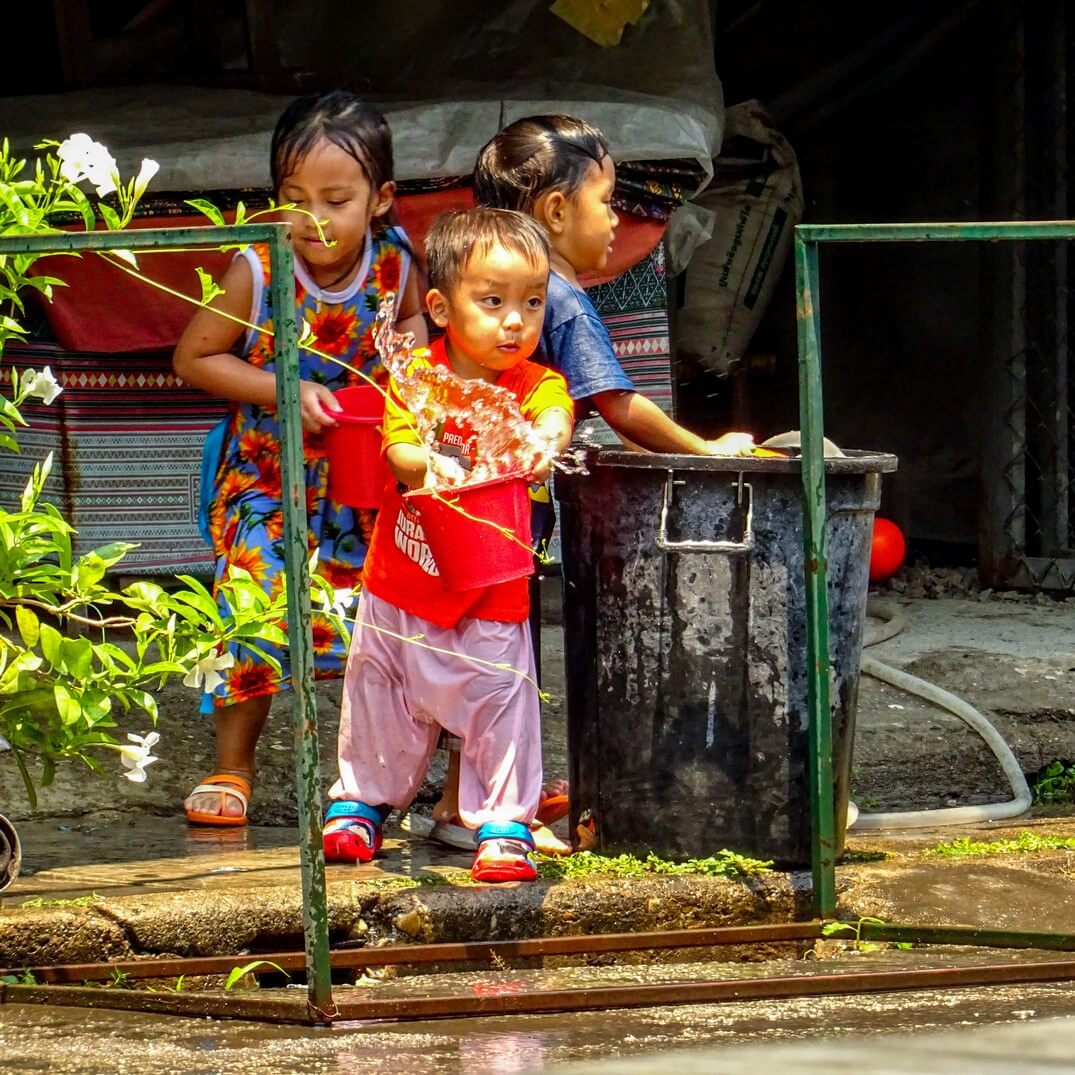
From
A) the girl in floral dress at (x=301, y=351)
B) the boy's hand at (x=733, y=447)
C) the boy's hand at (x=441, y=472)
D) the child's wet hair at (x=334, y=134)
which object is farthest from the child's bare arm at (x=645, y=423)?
the child's wet hair at (x=334, y=134)

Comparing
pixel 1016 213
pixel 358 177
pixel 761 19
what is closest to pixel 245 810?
pixel 358 177

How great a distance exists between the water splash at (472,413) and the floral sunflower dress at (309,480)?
0.47 m

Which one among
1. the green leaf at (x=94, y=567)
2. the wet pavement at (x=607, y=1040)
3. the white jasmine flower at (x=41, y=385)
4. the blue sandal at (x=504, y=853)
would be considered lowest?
the wet pavement at (x=607, y=1040)

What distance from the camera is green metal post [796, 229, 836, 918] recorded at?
10.6 feet

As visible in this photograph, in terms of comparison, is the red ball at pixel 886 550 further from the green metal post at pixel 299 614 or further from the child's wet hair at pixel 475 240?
the green metal post at pixel 299 614

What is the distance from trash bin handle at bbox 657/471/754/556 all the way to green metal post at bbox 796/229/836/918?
13 centimetres

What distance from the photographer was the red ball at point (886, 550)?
686cm

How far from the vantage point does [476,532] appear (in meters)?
3.34

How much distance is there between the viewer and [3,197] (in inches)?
117

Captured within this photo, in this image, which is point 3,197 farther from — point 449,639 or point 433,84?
point 433,84

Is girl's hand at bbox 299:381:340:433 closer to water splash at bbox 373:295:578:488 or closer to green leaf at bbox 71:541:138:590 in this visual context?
water splash at bbox 373:295:578:488

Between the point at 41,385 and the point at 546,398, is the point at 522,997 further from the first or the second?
the point at 41,385

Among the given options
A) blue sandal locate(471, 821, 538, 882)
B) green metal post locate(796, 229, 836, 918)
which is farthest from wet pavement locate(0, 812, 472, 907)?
green metal post locate(796, 229, 836, 918)

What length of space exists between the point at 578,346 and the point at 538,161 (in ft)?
1.28
